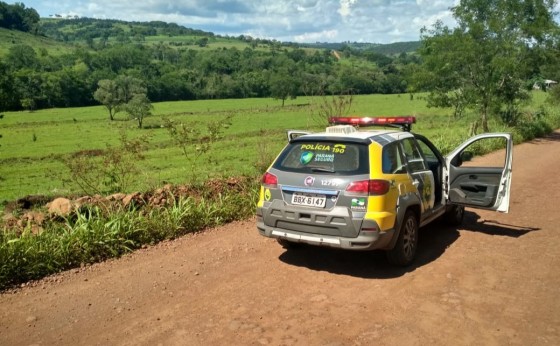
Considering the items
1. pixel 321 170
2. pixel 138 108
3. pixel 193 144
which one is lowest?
pixel 138 108

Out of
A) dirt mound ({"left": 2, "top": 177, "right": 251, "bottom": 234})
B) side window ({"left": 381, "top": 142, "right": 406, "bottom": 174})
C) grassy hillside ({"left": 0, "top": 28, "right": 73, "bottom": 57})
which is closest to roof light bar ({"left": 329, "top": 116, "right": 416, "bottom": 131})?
side window ({"left": 381, "top": 142, "right": 406, "bottom": 174})

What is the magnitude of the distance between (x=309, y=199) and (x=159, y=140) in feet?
129

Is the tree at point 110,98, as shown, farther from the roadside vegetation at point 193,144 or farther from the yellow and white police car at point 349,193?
the yellow and white police car at point 349,193

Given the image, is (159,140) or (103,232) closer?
(103,232)

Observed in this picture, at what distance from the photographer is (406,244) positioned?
5.83m

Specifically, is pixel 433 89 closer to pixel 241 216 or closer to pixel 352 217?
pixel 241 216

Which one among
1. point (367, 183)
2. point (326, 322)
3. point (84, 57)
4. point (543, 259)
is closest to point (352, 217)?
point (367, 183)

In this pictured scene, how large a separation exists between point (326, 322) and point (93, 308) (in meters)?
2.32

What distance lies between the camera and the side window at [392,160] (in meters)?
5.55

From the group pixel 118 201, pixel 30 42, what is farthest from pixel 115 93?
pixel 30 42

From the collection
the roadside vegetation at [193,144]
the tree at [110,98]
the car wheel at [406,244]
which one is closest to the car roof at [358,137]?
the car wheel at [406,244]

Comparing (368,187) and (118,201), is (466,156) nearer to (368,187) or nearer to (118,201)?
(368,187)

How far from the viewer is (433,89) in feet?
67.4

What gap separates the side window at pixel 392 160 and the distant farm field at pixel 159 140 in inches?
173
